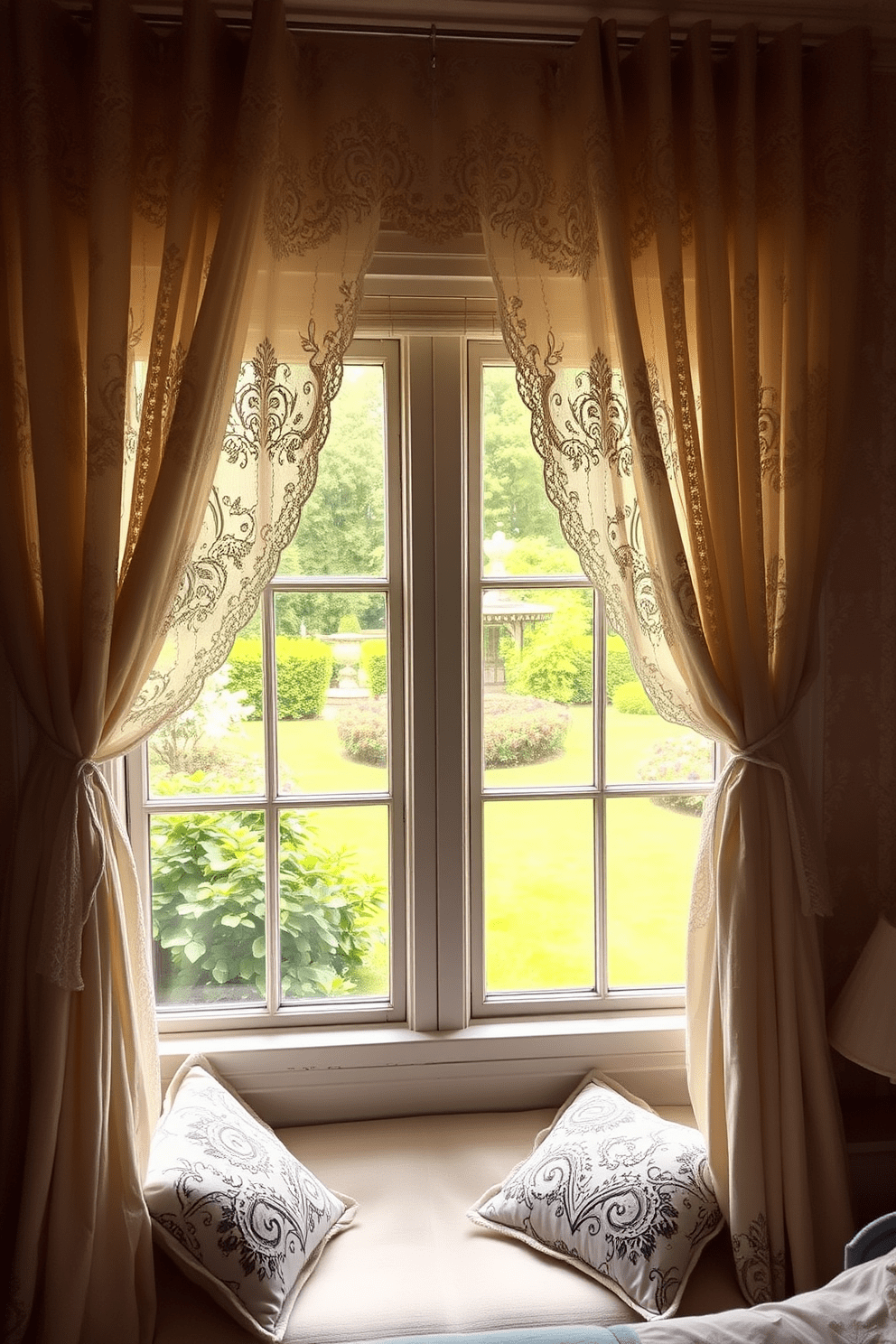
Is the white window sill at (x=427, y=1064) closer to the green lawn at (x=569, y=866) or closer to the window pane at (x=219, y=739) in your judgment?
the green lawn at (x=569, y=866)

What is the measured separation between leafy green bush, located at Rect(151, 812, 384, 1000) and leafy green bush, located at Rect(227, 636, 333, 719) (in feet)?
0.80

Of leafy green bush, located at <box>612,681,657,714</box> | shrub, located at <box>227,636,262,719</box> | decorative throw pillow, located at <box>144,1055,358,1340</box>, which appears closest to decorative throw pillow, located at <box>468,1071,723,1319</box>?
decorative throw pillow, located at <box>144,1055,358,1340</box>

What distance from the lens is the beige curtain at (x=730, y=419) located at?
6.43 feet

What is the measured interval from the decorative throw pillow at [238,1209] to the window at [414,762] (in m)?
0.34

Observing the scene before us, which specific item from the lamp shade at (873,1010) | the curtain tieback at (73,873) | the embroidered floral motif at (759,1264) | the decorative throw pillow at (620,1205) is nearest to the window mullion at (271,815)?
the curtain tieback at (73,873)

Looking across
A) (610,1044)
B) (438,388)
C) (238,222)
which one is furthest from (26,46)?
(610,1044)

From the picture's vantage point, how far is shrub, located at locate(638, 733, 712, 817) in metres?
2.42

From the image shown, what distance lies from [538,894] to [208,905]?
0.75 m

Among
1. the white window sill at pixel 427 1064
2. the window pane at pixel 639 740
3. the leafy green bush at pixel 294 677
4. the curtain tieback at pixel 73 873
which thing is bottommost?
the white window sill at pixel 427 1064

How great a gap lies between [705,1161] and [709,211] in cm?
183

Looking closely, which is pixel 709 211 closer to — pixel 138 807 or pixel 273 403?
pixel 273 403

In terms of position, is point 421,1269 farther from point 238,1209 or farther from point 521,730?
point 521,730

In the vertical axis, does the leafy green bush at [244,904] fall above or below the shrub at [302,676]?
below

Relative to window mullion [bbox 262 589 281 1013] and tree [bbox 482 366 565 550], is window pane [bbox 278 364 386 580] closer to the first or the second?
window mullion [bbox 262 589 281 1013]
